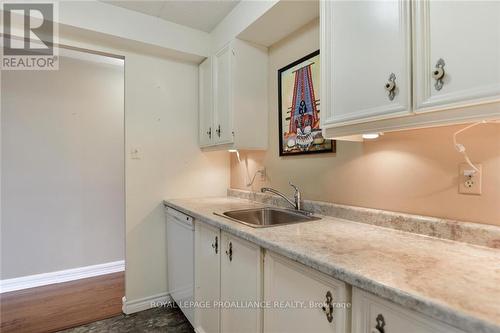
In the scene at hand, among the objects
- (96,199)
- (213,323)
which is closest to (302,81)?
(213,323)

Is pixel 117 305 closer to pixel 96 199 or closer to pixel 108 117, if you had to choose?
pixel 96 199

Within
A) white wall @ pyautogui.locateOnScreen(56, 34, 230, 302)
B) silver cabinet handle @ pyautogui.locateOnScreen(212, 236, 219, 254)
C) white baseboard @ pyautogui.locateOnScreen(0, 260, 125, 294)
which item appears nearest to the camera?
silver cabinet handle @ pyautogui.locateOnScreen(212, 236, 219, 254)

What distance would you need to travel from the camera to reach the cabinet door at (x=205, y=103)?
7.69 ft

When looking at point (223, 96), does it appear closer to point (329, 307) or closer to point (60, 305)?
point (329, 307)

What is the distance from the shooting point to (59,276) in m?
2.74

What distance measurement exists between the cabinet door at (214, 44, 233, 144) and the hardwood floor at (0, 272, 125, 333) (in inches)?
67.5

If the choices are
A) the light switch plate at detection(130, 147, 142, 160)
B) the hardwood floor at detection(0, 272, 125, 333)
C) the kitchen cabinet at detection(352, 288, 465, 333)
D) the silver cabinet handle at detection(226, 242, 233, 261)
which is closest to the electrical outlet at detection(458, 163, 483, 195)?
the kitchen cabinet at detection(352, 288, 465, 333)

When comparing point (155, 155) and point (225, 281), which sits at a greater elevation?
point (155, 155)

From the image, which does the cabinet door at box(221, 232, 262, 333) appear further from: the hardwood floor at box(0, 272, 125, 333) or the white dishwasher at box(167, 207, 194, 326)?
the hardwood floor at box(0, 272, 125, 333)

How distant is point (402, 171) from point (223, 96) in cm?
144

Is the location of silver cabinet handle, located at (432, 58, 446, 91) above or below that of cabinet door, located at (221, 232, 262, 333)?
above

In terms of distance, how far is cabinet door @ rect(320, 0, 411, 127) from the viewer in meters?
0.96

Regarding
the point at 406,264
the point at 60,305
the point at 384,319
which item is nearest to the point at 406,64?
the point at 406,264

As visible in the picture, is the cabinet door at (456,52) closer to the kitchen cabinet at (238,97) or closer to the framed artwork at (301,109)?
the framed artwork at (301,109)
